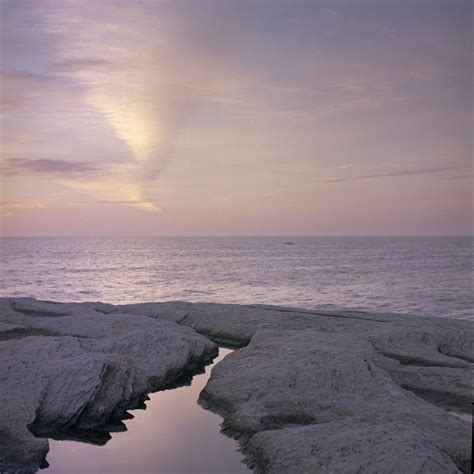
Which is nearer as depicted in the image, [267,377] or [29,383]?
[29,383]

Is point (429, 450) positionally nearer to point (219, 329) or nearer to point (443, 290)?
point (219, 329)

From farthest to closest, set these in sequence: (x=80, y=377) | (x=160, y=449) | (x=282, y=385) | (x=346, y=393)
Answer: (x=282, y=385)
(x=346, y=393)
(x=80, y=377)
(x=160, y=449)

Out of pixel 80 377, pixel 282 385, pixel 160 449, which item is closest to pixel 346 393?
pixel 282 385

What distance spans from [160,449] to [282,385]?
3643mm

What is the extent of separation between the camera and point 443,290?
6500 centimetres

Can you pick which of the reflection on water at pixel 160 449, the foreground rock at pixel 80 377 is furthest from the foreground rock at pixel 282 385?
the reflection on water at pixel 160 449

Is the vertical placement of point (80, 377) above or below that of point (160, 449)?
above

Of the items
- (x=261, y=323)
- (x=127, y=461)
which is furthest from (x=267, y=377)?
(x=261, y=323)

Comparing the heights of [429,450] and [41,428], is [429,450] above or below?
above

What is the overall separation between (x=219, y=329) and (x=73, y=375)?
9.39 meters

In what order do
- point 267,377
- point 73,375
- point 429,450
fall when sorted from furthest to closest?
point 267,377 < point 73,375 < point 429,450

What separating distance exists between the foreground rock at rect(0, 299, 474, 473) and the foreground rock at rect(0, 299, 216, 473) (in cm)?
3

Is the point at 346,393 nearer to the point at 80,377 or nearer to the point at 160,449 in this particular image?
the point at 160,449

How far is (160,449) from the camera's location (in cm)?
1121
